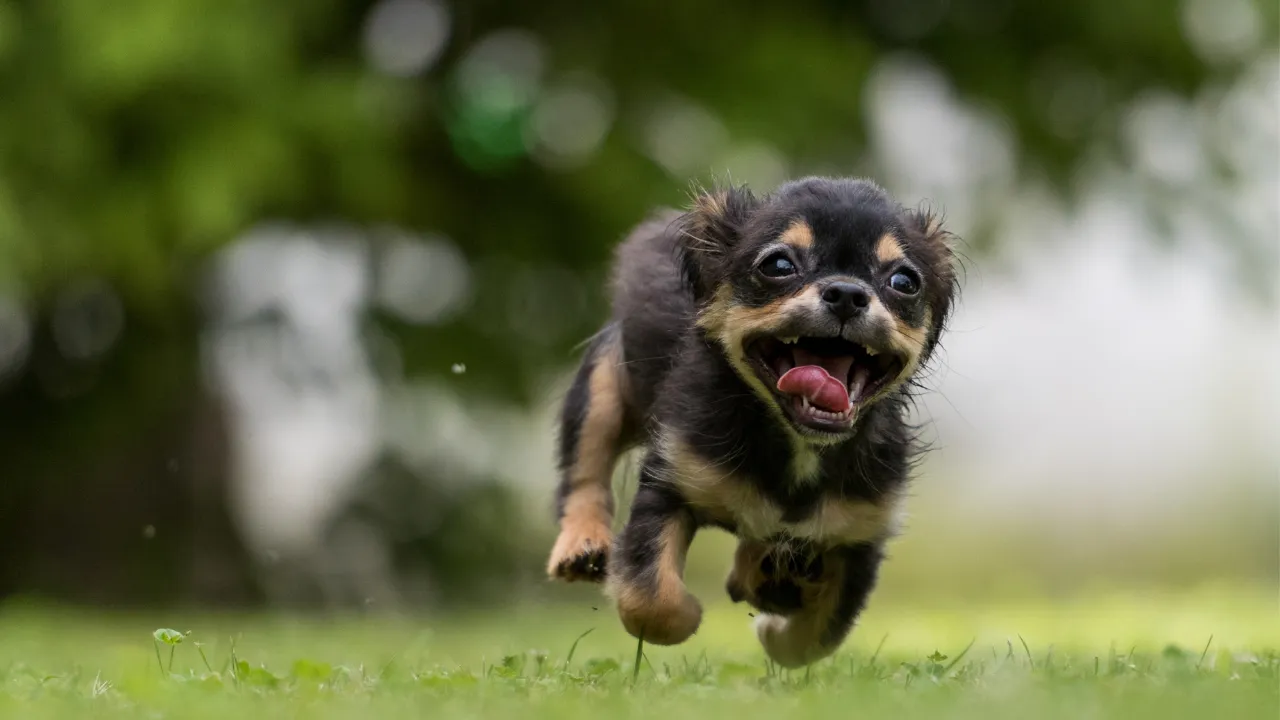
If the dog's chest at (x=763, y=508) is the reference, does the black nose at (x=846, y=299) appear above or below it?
above

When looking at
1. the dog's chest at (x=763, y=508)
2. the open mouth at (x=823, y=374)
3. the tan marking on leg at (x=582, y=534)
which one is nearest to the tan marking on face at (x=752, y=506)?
the dog's chest at (x=763, y=508)

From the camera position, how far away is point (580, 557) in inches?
235

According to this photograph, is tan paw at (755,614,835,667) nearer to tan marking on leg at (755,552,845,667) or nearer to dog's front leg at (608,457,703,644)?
tan marking on leg at (755,552,845,667)

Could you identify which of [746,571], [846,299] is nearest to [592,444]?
[746,571]

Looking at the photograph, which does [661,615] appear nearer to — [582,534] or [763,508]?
[763,508]

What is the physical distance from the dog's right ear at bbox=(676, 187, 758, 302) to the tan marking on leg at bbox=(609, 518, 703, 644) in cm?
93

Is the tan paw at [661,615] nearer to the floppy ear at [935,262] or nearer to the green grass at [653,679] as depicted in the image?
the green grass at [653,679]

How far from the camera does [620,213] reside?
1204 centimetres

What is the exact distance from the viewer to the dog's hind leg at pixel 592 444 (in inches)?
247

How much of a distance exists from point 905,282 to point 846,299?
396 millimetres

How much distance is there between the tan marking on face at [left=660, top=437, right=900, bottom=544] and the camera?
5.36 metres

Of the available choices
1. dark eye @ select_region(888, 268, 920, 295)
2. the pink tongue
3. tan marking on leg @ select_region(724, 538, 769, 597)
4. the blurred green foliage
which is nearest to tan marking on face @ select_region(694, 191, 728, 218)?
dark eye @ select_region(888, 268, 920, 295)

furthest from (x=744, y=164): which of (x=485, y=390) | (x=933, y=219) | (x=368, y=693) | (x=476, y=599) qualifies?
(x=368, y=693)

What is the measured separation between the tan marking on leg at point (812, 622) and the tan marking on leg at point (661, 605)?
607 millimetres
